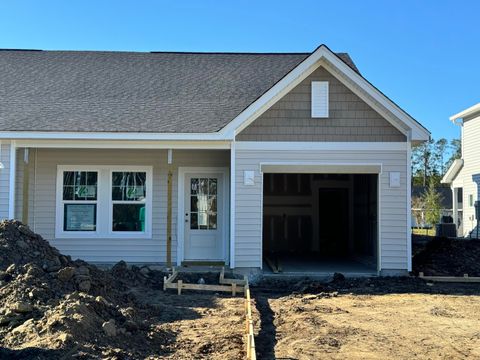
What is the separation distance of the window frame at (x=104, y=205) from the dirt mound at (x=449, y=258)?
22.2 ft

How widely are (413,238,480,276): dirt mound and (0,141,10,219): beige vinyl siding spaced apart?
971 cm

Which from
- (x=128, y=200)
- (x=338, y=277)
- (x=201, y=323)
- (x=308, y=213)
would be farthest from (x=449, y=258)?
(x=201, y=323)

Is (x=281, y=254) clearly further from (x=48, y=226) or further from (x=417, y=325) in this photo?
(x=417, y=325)

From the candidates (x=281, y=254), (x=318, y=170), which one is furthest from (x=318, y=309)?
(x=281, y=254)

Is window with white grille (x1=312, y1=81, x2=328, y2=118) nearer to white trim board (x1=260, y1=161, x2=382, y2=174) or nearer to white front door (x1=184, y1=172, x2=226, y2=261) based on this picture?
white trim board (x1=260, y1=161, x2=382, y2=174)

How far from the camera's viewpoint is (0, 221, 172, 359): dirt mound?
19.0 ft

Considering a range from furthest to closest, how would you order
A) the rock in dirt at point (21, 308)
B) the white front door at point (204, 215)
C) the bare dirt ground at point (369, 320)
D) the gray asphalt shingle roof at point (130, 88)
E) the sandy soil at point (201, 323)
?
the white front door at point (204, 215) → the gray asphalt shingle roof at point (130, 88) → the rock in dirt at point (21, 308) → the bare dirt ground at point (369, 320) → the sandy soil at point (201, 323)

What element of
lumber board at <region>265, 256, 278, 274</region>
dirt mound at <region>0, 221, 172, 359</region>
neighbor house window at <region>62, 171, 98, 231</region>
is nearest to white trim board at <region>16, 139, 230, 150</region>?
neighbor house window at <region>62, 171, 98, 231</region>

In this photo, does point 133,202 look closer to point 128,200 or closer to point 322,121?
point 128,200

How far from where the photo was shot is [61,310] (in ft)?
21.4

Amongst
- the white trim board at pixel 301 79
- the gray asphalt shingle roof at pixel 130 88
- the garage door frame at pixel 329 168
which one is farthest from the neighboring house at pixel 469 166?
the white trim board at pixel 301 79

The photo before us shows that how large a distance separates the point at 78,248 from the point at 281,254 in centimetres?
697

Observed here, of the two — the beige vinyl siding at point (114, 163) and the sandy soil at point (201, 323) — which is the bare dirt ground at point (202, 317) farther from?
the beige vinyl siding at point (114, 163)

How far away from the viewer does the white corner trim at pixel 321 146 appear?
39.4 feet
